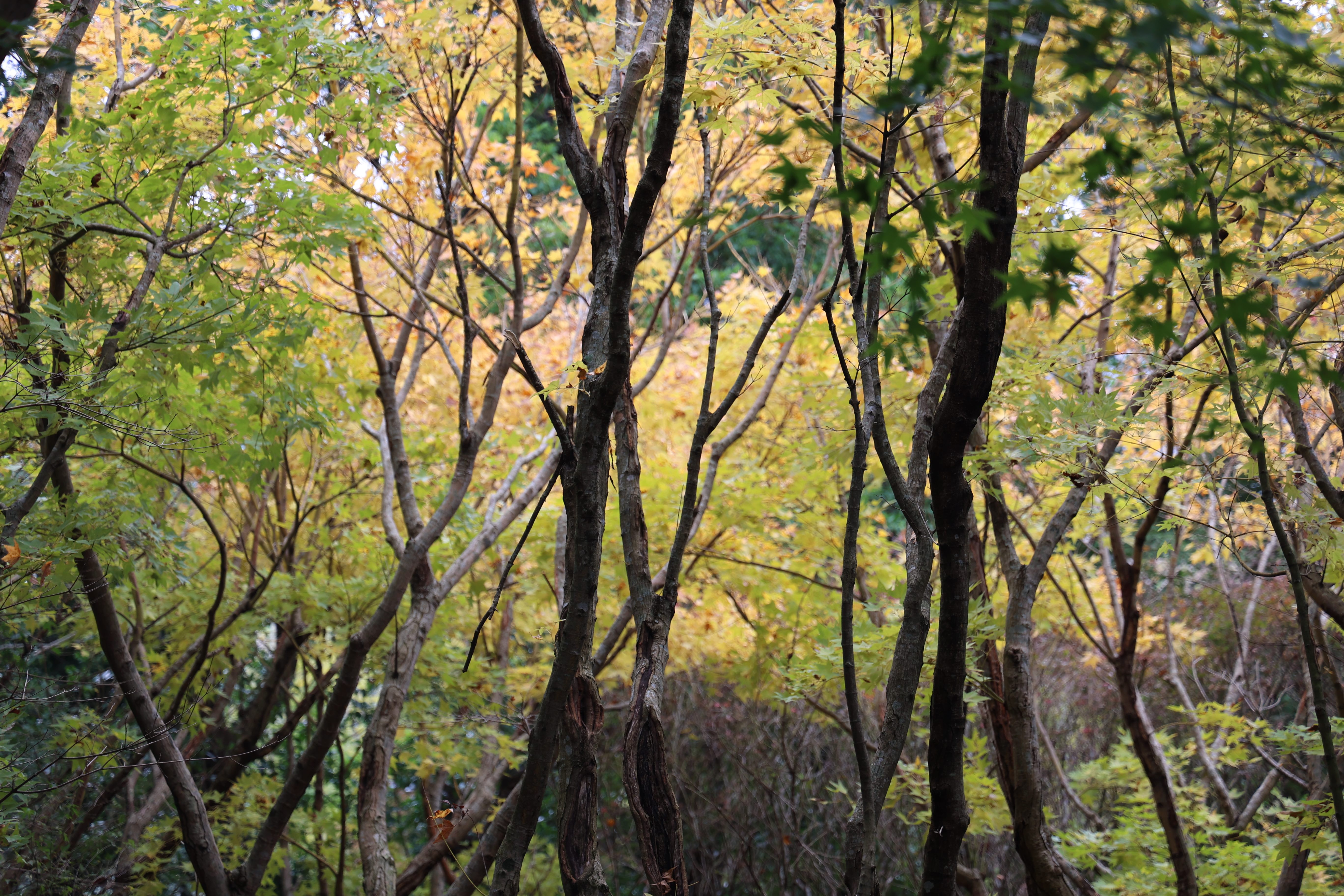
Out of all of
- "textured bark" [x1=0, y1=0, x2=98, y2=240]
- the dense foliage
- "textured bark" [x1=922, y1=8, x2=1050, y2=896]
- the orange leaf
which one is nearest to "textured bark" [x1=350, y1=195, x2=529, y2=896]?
the dense foliage

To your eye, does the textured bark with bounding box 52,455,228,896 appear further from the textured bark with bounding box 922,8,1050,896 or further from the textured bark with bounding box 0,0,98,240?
the textured bark with bounding box 922,8,1050,896

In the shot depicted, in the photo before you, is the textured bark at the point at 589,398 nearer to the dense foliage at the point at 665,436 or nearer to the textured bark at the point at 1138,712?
the dense foliage at the point at 665,436

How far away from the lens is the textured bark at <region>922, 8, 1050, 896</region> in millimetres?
1764

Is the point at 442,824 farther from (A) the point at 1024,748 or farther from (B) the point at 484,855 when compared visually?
(A) the point at 1024,748

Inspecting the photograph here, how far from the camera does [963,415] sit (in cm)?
188

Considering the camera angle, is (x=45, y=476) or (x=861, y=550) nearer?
(x=45, y=476)

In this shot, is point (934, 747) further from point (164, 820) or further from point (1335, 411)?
point (164, 820)

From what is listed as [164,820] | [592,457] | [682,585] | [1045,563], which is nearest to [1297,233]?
[1045,563]

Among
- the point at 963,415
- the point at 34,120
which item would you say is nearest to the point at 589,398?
the point at 963,415

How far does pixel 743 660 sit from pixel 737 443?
1529 millimetres

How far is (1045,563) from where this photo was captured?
127 inches

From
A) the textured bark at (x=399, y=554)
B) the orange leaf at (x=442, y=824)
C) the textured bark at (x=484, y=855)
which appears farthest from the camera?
the textured bark at (x=399, y=554)

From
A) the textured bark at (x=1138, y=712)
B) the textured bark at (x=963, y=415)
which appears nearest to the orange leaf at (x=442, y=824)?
the textured bark at (x=963, y=415)

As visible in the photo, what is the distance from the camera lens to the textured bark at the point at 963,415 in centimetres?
176
